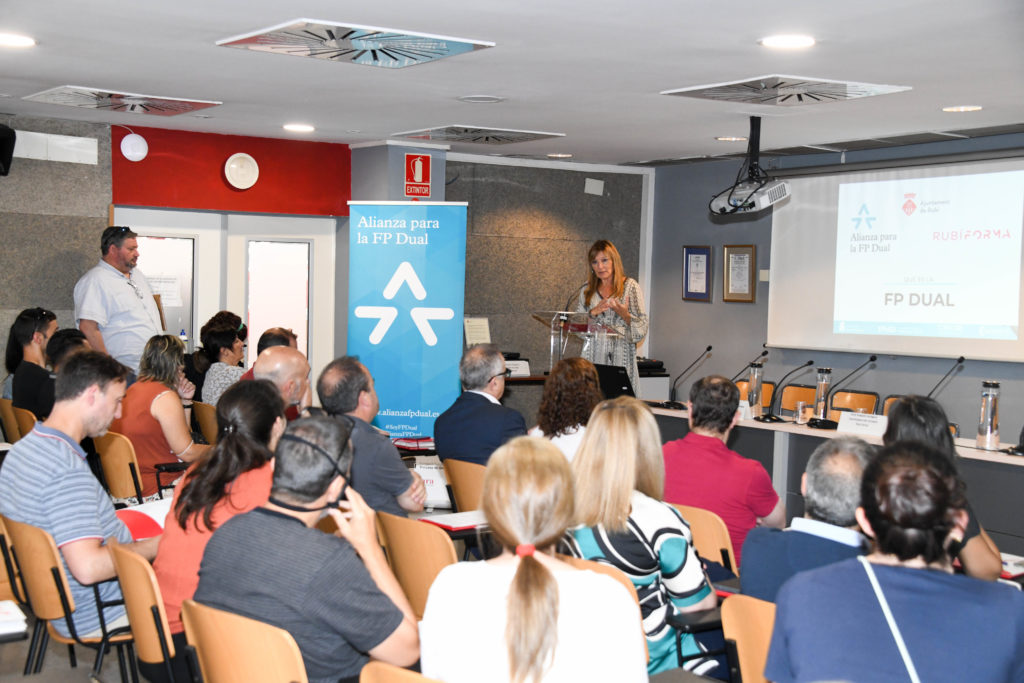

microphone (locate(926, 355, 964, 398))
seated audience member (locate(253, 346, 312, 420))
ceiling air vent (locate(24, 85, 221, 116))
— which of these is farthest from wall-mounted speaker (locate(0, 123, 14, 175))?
microphone (locate(926, 355, 964, 398))

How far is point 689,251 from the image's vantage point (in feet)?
30.6

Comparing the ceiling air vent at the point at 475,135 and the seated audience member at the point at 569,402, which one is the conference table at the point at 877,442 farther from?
the ceiling air vent at the point at 475,135

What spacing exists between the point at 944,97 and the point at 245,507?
14.6ft

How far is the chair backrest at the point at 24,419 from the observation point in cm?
492

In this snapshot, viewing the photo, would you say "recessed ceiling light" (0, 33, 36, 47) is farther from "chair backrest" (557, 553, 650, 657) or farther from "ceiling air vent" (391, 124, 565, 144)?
"chair backrest" (557, 553, 650, 657)

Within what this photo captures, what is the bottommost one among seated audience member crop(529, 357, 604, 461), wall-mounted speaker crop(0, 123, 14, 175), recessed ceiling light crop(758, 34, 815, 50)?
seated audience member crop(529, 357, 604, 461)

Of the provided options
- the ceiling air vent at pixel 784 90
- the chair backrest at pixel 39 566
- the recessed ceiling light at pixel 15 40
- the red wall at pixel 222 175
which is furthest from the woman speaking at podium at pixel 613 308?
the chair backrest at pixel 39 566

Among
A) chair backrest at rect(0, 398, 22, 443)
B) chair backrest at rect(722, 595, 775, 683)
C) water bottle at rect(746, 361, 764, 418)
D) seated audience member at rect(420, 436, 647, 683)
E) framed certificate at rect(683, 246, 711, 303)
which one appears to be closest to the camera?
seated audience member at rect(420, 436, 647, 683)

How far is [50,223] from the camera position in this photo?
7.02 meters

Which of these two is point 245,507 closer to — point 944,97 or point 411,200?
point 944,97

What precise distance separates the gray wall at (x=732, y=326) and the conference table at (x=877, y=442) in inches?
42.4

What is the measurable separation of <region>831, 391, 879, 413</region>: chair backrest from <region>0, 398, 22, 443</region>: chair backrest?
556cm

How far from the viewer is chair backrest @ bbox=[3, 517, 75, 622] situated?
280cm

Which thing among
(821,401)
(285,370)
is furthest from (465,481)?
(821,401)
